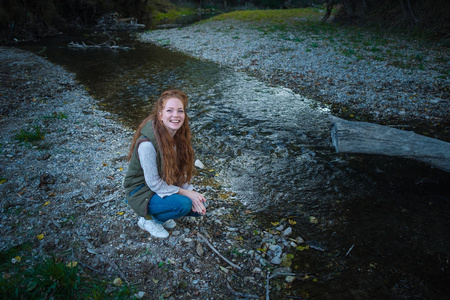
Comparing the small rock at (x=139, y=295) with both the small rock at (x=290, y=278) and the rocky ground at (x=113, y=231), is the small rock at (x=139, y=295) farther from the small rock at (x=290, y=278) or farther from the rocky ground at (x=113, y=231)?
the small rock at (x=290, y=278)

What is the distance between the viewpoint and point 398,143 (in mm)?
5691

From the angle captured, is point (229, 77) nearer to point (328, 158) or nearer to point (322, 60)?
point (322, 60)

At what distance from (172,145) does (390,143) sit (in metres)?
4.68

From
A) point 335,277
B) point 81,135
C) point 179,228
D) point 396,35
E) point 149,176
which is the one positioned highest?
point 396,35

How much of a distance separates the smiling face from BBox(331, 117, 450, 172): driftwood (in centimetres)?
378

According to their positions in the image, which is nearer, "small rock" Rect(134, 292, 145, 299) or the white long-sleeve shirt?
"small rock" Rect(134, 292, 145, 299)

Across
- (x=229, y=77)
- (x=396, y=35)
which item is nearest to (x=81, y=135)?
(x=229, y=77)

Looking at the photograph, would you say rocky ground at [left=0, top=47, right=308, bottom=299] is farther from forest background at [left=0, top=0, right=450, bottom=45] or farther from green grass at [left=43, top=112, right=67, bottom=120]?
forest background at [left=0, top=0, right=450, bottom=45]

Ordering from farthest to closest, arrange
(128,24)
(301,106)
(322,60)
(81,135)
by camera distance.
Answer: (128,24)
(322,60)
(301,106)
(81,135)

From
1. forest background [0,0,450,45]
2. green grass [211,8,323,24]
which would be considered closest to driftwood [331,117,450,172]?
forest background [0,0,450,45]

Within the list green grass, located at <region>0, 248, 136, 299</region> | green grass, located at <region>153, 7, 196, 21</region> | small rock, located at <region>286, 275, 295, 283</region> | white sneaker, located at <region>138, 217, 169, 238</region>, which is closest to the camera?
green grass, located at <region>0, 248, 136, 299</region>

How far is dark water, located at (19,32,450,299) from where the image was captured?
12.2ft

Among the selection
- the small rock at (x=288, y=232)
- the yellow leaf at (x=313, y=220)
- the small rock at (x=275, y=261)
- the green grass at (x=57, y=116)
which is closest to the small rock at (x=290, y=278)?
the small rock at (x=275, y=261)

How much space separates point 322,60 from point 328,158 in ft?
31.3
